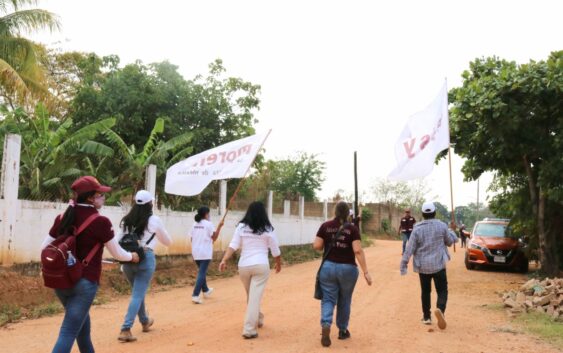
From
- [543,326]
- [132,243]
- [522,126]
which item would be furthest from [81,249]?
[522,126]

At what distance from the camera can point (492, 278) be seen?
50.1ft

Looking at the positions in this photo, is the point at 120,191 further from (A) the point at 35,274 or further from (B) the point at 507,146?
(B) the point at 507,146

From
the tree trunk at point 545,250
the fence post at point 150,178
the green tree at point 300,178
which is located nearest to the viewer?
the fence post at point 150,178

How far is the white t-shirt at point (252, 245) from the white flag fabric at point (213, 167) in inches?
98.4

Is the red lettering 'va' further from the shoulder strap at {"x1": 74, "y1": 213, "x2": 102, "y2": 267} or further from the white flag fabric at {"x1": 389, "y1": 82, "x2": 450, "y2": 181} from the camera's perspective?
the shoulder strap at {"x1": 74, "y1": 213, "x2": 102, "y2": 267}

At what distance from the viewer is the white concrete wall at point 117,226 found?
9875 mm

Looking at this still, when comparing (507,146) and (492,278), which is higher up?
(507,146)

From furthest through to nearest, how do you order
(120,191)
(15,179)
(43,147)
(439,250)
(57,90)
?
(57,90), (120,191), (43,147), (15,179), (439,250)

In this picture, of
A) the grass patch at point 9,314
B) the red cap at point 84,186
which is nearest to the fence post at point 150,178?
the grass patch at point 9,314

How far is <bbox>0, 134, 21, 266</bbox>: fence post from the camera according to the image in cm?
Result: 948

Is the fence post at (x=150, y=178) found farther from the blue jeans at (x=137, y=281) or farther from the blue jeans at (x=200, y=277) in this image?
the blue jeans at (x=137, y=281)

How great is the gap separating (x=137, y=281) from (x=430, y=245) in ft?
13.5

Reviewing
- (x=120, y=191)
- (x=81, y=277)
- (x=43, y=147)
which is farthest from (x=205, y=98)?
(x=81, y=277)

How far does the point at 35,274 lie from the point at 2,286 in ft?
3.29
